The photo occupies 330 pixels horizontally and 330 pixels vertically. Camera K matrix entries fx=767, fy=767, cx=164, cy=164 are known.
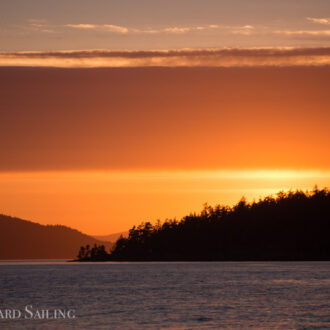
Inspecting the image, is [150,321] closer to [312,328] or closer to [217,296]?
[312,328]

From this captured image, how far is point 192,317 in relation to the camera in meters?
88.3

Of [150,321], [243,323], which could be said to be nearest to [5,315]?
[150,321]

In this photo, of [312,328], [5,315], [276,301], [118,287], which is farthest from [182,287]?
[312,328]

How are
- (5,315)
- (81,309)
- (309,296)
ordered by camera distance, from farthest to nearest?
(309,296)
(81,309)
(5,315)

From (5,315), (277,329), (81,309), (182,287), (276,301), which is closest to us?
(277,329)

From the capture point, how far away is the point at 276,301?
109 m

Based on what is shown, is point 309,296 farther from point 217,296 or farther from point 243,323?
point 243,323

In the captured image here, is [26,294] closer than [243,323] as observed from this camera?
No

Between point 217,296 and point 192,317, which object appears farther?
point 217,296

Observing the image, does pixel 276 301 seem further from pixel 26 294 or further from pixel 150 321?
pixel 26 294

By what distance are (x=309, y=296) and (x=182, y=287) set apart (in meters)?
33.0

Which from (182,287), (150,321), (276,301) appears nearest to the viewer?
(150,321)

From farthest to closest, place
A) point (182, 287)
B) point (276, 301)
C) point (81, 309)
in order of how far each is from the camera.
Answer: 1. point (182, 287)
2. point (276, 301)
3. point (81, 309)

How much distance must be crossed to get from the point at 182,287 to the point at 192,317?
56458 millimetres
